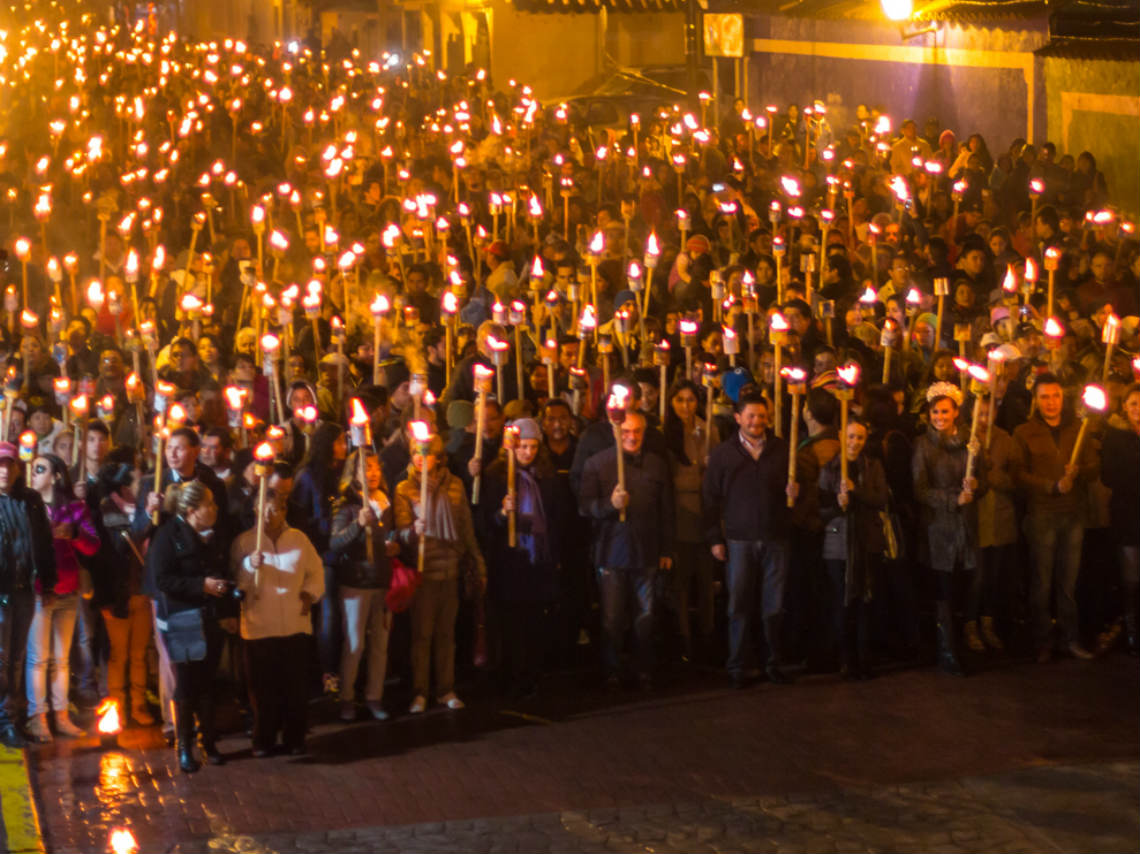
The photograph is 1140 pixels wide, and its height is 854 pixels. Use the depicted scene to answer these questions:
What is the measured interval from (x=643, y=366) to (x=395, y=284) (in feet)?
13.1

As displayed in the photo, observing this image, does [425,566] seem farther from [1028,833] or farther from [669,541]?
[1028,833]

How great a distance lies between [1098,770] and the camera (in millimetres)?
9812

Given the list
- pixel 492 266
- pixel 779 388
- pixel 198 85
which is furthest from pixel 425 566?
pixel 198 85

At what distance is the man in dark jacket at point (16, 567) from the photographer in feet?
34.4

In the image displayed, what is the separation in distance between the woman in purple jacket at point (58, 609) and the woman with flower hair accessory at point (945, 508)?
4.63 m

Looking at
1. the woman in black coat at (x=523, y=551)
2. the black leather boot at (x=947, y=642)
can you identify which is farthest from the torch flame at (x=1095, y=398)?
the woman in black coat at (x=523, y=551)

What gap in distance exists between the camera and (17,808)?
9539mm

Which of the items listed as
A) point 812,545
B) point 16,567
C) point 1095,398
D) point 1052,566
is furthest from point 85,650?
point 1095,398

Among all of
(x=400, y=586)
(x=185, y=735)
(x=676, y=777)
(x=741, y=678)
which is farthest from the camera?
(x=741, y=678)

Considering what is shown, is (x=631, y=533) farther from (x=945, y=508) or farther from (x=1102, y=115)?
(x=1102, y=115)

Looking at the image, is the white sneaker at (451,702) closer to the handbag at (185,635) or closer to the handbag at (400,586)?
the handbag at (400,586)

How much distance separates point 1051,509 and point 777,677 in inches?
75.2

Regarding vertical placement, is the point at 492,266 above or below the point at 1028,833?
above

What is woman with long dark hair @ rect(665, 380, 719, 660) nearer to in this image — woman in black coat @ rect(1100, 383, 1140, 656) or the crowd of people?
the crowd of people
